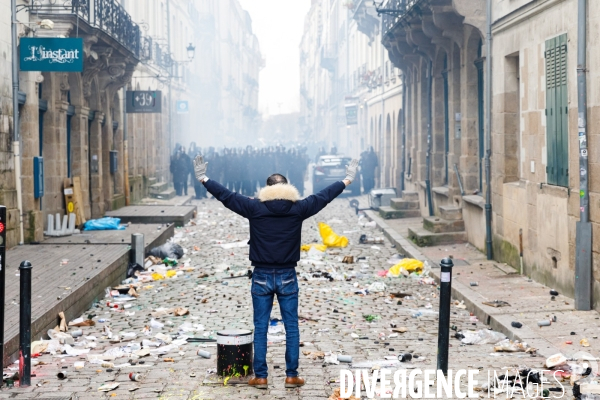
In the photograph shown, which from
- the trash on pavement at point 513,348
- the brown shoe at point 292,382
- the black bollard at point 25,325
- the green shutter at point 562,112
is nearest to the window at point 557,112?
the green shutter at point 562,112

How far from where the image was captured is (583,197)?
10.3m

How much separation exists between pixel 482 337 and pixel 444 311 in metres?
2.14

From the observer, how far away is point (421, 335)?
375 inches

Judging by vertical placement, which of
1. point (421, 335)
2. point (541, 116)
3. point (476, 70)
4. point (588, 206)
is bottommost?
point (421, 335)

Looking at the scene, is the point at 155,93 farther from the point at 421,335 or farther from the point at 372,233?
the point at 421,335

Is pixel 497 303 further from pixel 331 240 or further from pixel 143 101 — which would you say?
pixel 143 101

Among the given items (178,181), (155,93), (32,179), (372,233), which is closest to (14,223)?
(32,179)

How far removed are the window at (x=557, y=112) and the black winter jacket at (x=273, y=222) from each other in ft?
16.7

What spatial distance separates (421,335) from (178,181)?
26929 mm

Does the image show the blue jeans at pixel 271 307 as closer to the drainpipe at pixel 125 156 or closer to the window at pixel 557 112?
the window at pixel 557 112

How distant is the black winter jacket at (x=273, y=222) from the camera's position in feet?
23.4

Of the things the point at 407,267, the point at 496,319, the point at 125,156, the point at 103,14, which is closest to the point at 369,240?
the point at 407,267

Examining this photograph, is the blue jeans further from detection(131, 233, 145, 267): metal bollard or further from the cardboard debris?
detection(131, 233, 145, 267): metal bollard

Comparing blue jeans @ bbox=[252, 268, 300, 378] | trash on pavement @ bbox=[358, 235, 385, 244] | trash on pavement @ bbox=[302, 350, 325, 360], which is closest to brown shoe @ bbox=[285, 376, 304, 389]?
blue jeans @ bbox=[252, 268, 300, 378]
